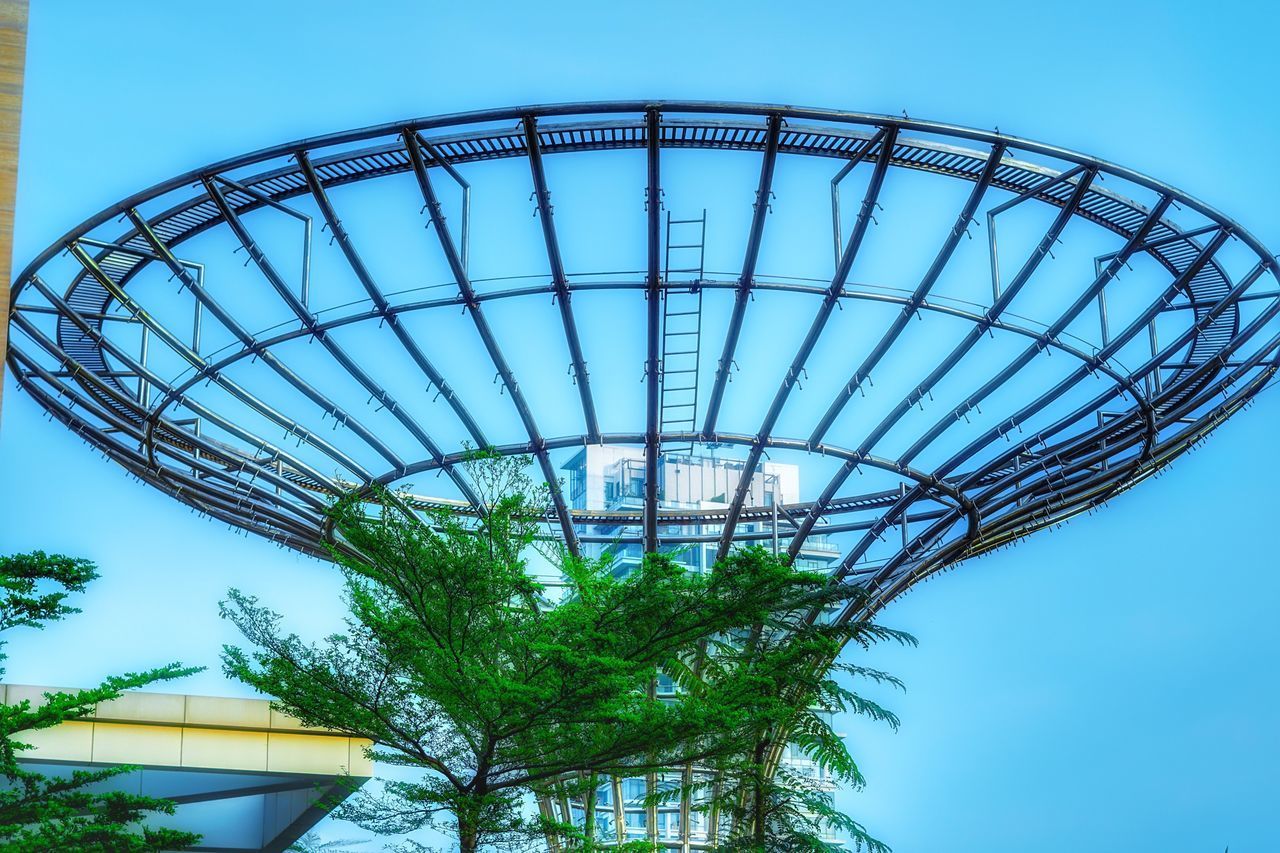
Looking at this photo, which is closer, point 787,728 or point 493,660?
point 493,660

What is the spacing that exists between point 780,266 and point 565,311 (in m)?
3.45

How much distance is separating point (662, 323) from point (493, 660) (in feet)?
20.0

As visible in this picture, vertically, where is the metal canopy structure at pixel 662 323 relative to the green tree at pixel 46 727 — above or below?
above

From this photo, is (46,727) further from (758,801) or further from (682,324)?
(758,801)

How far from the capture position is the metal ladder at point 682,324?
20281 mm

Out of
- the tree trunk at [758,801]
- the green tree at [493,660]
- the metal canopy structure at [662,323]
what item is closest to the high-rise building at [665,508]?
the metal canopy structure at [662,323]

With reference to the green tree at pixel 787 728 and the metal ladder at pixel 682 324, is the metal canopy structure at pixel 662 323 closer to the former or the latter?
the metal ladder at pixel 682 324

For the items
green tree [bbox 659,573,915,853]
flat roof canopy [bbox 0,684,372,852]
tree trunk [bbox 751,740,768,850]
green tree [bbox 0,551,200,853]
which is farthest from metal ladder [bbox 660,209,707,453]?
flat roof canopy [bbox 0,684,372,852]

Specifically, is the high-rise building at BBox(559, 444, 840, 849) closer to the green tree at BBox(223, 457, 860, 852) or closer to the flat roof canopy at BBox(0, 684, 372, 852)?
the green tree at BBox(223, 457, 860, 852)

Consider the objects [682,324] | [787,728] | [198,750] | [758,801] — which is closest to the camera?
[682,324]

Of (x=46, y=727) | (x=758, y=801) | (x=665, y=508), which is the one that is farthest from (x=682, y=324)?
(x=46, y=727)

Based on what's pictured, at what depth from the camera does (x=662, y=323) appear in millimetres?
21125

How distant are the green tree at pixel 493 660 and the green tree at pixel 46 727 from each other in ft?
11.6

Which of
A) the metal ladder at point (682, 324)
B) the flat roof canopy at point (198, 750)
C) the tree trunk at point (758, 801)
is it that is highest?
the metal ladder at point (682, 324)
